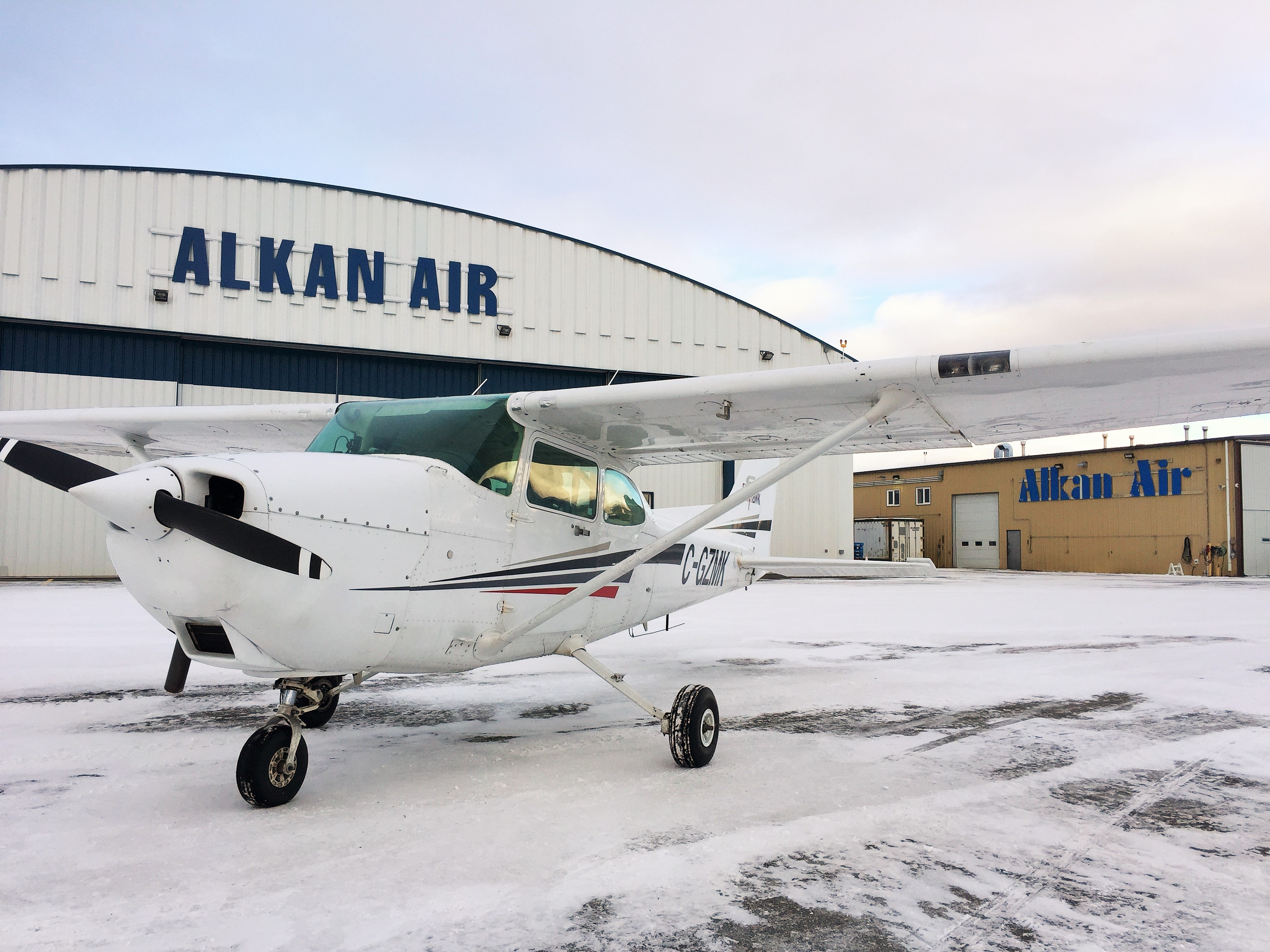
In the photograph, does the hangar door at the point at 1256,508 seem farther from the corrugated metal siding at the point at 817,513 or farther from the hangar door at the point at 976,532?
the corrugated metal siding at the point at 817,513

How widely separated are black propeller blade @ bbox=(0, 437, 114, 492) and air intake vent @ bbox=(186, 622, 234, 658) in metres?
0.71

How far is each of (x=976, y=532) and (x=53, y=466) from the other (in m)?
44.8

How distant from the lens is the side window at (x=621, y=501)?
5.84m

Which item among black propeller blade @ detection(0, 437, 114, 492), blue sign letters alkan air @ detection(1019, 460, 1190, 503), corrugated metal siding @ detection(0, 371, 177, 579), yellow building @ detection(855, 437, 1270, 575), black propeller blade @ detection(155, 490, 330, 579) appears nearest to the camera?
black propeller blade @ detection(155, 490, 330, 579)

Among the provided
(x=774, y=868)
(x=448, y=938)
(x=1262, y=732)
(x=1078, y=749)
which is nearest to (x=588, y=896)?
(x=448, y=938)

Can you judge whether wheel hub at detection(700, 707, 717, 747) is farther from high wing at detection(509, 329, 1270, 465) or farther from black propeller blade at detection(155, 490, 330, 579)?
black propeller blade at detection(155, 490, 330, 579)

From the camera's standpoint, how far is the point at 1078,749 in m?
5.20

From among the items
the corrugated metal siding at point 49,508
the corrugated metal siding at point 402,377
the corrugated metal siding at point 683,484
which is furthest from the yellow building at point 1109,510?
the corrugated metal siding at point 49,508

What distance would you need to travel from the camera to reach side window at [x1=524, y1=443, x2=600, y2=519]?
5.02 m

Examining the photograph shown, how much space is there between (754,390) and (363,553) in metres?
2.47

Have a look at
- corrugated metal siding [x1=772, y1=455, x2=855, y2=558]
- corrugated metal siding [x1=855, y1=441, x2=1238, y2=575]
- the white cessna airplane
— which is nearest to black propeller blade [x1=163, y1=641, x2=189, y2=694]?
the white cessna airplane

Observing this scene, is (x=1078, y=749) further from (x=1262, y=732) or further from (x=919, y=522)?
(x=919, y=522)

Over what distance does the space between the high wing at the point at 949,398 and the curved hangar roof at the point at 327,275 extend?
14.1 metres

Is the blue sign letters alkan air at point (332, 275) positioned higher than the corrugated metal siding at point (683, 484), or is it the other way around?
the blue sign letters alkan air at point (332, 275)
